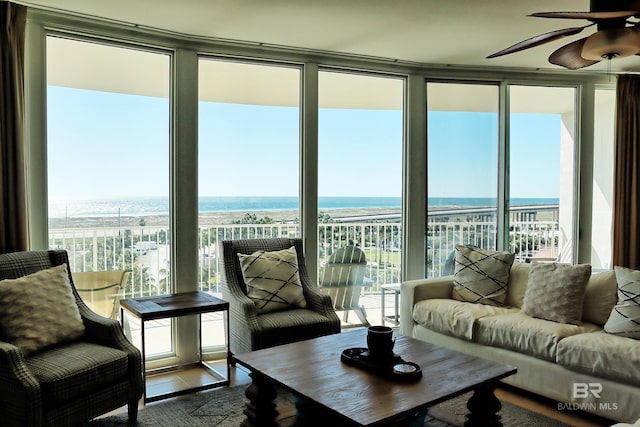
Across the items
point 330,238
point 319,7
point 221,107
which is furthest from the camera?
point 330,238

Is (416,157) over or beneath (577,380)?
over

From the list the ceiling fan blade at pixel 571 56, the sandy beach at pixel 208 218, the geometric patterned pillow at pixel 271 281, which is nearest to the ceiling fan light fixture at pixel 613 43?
the ceiling fan blade at pixel 571 56

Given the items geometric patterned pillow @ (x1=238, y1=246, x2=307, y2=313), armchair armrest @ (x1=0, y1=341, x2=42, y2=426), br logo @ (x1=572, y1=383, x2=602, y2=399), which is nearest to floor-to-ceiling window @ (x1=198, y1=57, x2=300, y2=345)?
geometric patterned pillow @ (x1=238, y1=246, x2=307, y2=313)

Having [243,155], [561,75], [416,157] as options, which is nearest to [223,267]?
[243,155]

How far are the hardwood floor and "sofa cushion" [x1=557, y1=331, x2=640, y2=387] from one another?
0.97 feet

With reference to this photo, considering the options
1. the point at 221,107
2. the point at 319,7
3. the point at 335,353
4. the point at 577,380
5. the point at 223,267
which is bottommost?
the point at 577,380

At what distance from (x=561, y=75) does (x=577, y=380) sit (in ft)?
11.6

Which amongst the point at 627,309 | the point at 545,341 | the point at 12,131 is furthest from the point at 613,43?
the point at 12,131

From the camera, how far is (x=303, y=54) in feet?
14.6

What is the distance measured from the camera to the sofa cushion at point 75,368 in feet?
8.04

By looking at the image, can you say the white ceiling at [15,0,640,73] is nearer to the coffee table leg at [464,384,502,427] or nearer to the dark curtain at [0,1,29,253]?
the dark curtain at [0,1,29,253]

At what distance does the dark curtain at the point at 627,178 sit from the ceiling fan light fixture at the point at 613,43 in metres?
3.11

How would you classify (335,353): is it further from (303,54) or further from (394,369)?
(303,54)

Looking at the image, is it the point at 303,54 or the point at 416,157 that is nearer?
the point at 303,54
